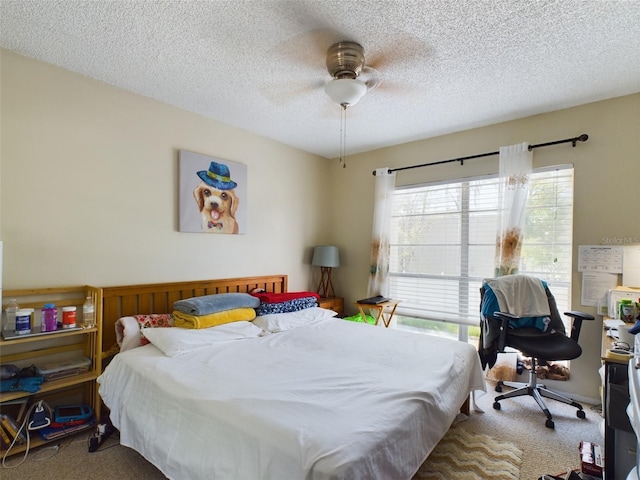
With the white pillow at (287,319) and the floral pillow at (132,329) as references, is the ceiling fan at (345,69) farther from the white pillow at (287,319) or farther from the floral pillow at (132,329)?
the floral pillow at (132,329)

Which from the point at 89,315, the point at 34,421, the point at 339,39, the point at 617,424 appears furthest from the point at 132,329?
the point at 617,424

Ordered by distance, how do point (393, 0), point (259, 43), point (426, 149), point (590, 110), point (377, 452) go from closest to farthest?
point (377, 452) → point (393, 0) → point (259, 43) → point (590, 110) → point (426, 149)

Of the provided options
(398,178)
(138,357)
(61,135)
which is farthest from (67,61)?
(398,178)

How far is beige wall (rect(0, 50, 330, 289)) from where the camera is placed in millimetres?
2166

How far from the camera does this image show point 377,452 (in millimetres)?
1233

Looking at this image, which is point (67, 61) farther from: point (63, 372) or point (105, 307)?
point (63, 372)

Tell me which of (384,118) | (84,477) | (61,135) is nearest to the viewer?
(84,477)

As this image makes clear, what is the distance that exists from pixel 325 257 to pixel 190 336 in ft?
7.09

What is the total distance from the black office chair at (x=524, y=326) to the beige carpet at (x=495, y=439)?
0.41 feet

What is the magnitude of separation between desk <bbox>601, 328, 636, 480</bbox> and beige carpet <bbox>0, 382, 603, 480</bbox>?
1.24 feet

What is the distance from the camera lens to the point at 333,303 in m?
4.12

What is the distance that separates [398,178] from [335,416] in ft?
10.5

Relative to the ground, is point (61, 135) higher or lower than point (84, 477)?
higher

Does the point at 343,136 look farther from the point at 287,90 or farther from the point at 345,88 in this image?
the point at 345,88
